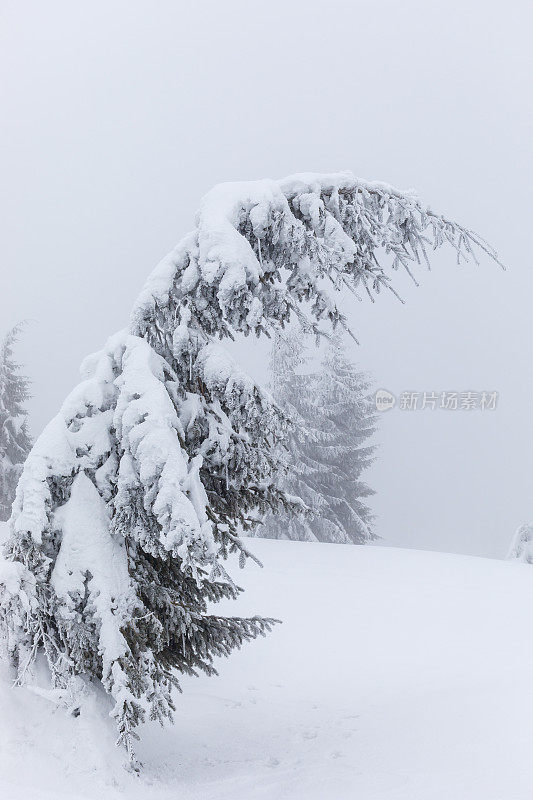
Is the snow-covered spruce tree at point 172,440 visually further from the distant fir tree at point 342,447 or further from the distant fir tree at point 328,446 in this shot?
the distant fir tree at point 342,447

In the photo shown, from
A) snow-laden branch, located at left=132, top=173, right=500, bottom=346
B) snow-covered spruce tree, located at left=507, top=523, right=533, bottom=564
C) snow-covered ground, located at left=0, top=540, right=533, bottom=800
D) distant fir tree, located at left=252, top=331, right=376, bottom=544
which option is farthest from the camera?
distant fir tree, located at left=252, top=331, right=376, bottom=544

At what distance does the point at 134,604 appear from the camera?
539 cm

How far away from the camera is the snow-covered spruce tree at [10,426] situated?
25.1 meters

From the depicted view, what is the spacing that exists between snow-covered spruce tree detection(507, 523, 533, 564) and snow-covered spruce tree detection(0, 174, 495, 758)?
16.7 m

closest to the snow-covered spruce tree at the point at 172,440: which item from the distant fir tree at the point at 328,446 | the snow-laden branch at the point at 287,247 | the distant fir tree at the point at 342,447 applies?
the snow-laden branch at the point at 287,247

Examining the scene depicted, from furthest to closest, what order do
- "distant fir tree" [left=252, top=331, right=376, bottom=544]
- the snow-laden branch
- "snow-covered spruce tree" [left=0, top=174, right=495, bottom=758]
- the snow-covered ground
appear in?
"distant fir tree" [left=252, top=331, right=376, bottom=544] → the snow-laden branch → "snow-covered spruce tree" [left=0, top=174, right=495, bottom=758] → the snow-covered ground

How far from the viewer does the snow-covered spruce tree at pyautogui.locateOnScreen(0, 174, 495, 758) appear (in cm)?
520

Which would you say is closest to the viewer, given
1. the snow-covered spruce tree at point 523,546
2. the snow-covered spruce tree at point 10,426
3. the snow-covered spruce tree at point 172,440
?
the snow-covered spruce tree at point 172,440

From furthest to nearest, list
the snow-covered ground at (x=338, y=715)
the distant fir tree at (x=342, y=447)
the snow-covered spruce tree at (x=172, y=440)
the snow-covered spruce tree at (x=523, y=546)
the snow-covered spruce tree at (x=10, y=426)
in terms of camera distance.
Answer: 1. the distant fir tree at (x=342, y=447)
2. the snow-covered spruce tree at (x=10, y=426)
3. the snow-covered spruce tree at (x=523, y=546)
4. the snow-covered spruce tree at (x=172, y=440)
5. the snow-covered ground at (x=338, y=715)

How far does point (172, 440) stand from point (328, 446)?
22101 mm

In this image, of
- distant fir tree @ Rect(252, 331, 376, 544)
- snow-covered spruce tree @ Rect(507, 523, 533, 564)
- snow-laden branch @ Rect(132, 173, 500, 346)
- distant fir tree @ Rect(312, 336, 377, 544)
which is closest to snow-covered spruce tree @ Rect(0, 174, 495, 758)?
snow-laden branch @ Rect(132, 173, 500, 346)

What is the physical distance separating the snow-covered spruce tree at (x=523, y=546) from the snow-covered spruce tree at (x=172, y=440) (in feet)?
54.9

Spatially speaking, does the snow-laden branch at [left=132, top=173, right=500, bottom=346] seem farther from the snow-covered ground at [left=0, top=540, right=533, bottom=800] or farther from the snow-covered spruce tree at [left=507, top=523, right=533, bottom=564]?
the snow-covered spruce tree at [left=507, top=523, right=533, bottom=564]

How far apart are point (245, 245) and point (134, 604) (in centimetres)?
322
